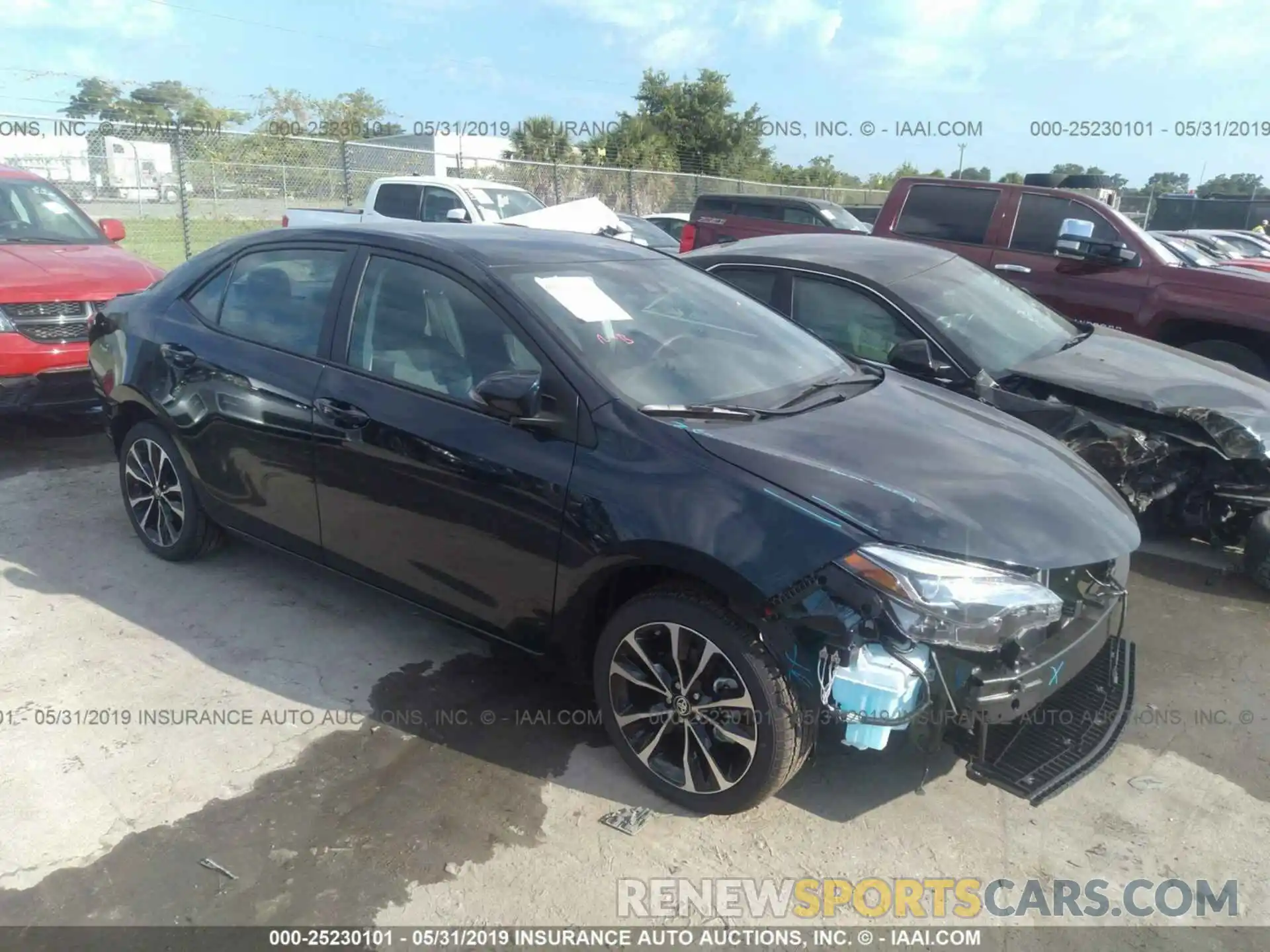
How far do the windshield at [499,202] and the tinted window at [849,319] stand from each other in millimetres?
A: 7223

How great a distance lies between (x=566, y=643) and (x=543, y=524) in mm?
416

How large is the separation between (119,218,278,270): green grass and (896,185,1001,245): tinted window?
35.8 feet

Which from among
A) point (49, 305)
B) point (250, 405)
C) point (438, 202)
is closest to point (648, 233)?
point (438, 202)

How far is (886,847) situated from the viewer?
287 cm

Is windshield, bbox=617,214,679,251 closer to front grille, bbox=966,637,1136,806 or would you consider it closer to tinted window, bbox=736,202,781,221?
tinted window, bbox=736,202,781,221

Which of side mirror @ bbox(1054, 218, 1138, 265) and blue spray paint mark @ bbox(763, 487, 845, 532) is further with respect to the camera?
side mirror @ bbox(1054, 218, 1138, 265)

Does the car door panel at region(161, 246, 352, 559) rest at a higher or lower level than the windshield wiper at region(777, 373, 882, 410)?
lower

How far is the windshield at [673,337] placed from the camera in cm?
321

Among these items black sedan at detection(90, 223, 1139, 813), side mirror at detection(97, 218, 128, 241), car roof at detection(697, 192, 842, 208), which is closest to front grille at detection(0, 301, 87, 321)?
side mirror at detection(97, 218, 128, 241)

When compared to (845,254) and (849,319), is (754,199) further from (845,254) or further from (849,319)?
(849,319)

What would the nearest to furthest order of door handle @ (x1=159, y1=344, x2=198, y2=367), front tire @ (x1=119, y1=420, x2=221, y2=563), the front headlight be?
the front headlight < door handle @ (x1=159, y1=344, x2=198, y2=367) < front tire @ (x1=119, y1=420, x2=221, y2=563)

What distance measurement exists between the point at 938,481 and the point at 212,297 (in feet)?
10.6

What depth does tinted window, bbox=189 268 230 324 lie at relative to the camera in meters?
4.22

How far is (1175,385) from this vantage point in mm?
4988
